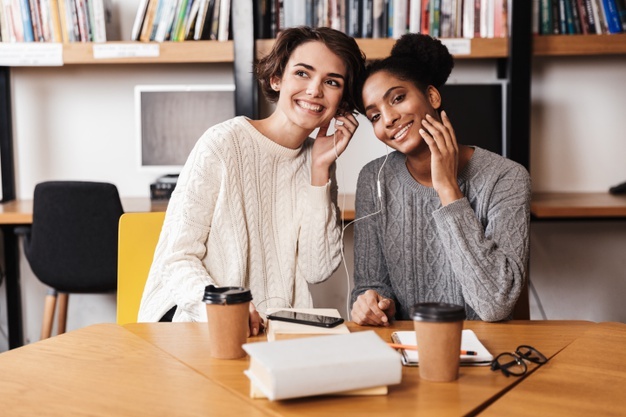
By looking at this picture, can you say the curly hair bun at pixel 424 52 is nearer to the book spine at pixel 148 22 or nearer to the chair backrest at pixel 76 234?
the chair backrest at pixel 76 234

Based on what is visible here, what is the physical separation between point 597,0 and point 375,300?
2084 mm

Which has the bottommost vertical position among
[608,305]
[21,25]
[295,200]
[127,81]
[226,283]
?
[608,305]

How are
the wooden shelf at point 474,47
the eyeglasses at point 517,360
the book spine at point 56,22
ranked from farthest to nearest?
1. the book spine at point 56,22
2. the wooden shelf at point 474,47
3. the eyeglasses at point 517,360

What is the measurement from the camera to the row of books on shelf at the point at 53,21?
2.96m

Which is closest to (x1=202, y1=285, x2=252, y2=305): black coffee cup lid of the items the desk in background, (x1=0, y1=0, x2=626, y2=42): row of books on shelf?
the desk in background

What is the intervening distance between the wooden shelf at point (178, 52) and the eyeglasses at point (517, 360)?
6.68ft

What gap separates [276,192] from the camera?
1858 millimetres

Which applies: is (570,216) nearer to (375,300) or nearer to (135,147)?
(375,300)

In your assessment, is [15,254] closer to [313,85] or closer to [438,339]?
[313,85]

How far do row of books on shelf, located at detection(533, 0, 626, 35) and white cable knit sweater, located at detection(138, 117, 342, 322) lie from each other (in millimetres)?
1516

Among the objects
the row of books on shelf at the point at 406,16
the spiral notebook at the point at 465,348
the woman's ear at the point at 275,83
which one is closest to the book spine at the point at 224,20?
the row of books on shelf at the point at 406,16

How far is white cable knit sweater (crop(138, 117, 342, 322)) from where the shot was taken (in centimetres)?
169

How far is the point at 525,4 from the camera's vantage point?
2838mm

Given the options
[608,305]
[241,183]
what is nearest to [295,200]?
[241,183]
